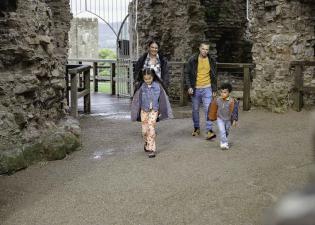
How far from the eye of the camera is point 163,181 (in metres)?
5.36

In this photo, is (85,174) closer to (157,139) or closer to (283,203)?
(157,139)

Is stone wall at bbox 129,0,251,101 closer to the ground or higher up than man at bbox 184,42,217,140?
higher up

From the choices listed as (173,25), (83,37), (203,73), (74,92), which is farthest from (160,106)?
(83,37)

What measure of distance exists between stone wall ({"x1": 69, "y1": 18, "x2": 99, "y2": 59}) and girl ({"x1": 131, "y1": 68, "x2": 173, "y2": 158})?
794 inches

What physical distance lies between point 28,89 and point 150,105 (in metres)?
1.67

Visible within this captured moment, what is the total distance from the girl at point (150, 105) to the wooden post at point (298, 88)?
4.25 m

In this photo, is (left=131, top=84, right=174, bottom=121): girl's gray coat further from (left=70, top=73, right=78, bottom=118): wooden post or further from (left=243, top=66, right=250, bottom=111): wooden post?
(left=243, top=66, right=250, bottom=111): wooden post

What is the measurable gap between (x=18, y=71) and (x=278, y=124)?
5.04 m

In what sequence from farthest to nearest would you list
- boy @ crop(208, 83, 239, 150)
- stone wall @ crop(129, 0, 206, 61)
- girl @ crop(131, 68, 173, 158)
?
stone wall @ crop(129, 0, 206, 61), boy @ crop(208, 83, 239, 150), girl @ crop(131, 68, 173, 158)

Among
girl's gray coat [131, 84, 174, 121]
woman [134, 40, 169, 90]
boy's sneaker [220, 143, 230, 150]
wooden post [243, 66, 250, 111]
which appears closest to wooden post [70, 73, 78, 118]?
woman [134, 40, 169, 90]

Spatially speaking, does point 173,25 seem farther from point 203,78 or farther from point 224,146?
point 224,146

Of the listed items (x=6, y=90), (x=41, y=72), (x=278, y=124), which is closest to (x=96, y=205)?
(x=6, y=90)

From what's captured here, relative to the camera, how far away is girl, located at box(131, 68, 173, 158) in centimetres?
666

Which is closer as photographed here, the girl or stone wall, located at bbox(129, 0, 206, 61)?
the girl
